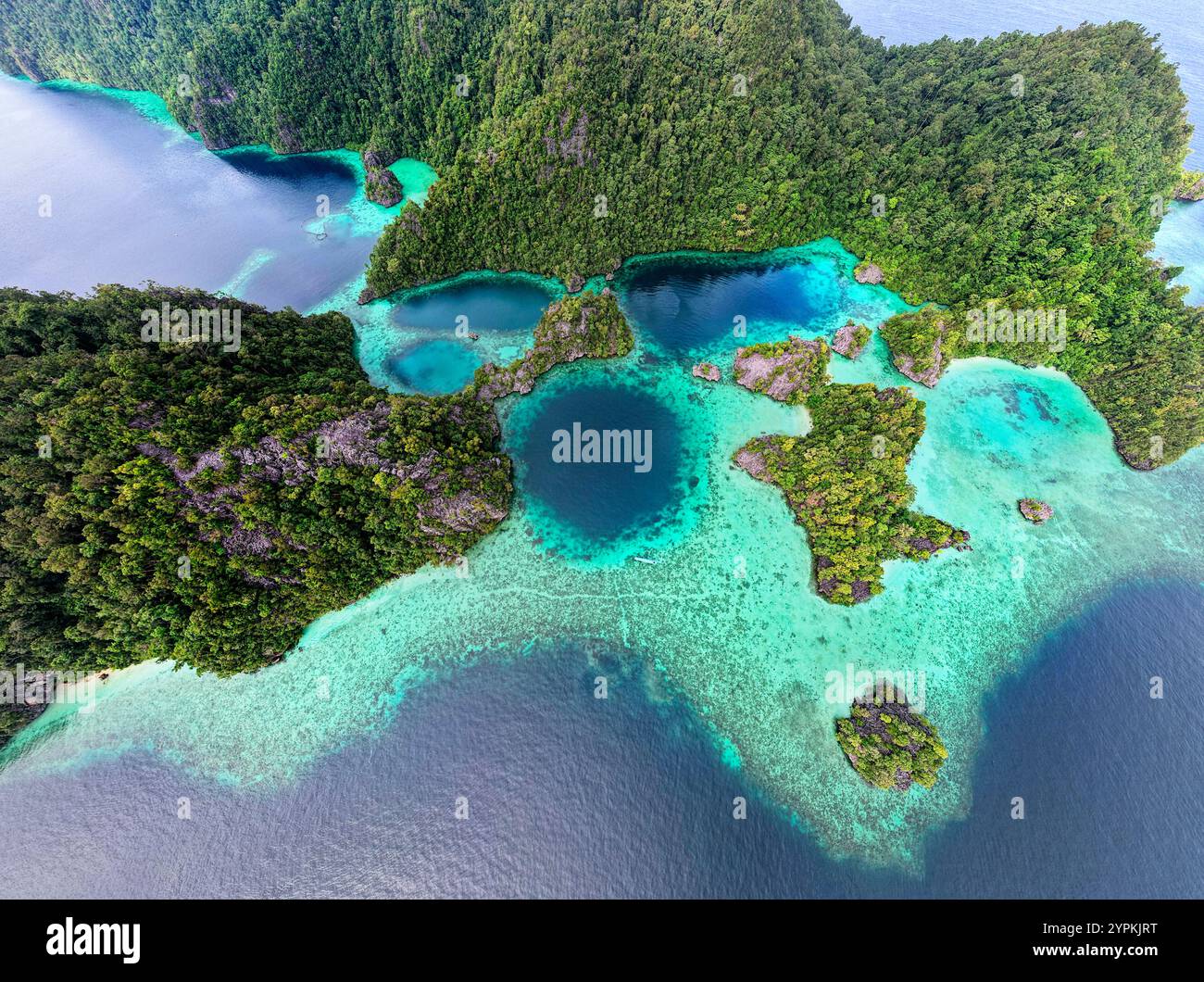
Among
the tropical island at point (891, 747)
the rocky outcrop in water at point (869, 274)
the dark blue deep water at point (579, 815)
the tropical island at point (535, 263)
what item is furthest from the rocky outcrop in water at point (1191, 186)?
the tropical island at point (891, 747)

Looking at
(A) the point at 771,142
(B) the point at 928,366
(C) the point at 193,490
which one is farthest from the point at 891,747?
(A) the point at 771,142

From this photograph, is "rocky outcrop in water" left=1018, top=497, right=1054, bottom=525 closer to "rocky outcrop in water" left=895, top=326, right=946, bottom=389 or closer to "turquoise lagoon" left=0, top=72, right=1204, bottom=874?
"turquoise lagoon" left=0, top=72, right=1204, bottom=874

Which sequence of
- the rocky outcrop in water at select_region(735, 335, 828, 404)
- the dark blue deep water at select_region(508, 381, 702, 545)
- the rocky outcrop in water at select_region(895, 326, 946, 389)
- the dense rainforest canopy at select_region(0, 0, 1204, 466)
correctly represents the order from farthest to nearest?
the dense rainforest canopy at select_region(0, 0, 1204, 466), the rocky outcrop in water at select_region(895, 326, 946, 389), the rocky outcrop in water at select_region(735, 335, 828, 404), the dark blue deep water at select_region(508, 381, 702, 545)

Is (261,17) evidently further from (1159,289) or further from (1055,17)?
(1055,17)

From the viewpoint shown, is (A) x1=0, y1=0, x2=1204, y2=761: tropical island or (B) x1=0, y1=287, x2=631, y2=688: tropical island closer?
(B) x1=0, y1=287, x2=631, y2=688: tropical island

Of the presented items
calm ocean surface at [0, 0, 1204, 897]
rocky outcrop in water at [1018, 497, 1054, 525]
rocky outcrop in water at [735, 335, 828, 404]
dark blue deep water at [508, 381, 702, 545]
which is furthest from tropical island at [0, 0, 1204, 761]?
calm ocean surface at [0, 0, 1204, 897]

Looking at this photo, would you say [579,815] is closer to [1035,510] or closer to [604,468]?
[604,468]
